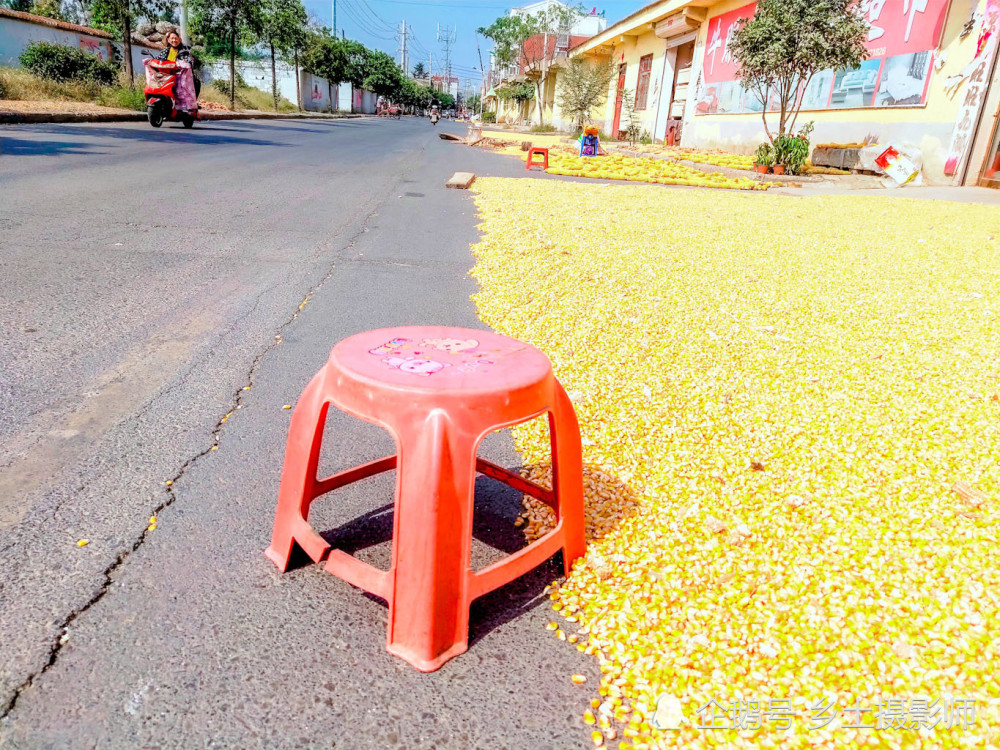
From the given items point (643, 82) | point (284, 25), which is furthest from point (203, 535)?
point (284, 25)

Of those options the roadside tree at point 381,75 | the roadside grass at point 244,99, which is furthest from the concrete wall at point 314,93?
the roadside tree at point 381,75

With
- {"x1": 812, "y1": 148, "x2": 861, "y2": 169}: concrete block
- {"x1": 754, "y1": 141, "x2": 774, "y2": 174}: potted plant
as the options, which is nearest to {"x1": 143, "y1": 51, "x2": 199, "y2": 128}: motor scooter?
{"x1": 754, "y1": 141, "x2": 774, "y2": 174}: potted plant

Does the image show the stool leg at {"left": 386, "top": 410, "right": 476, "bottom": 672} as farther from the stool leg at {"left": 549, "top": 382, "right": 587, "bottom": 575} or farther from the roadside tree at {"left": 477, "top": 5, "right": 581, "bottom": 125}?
the roadside tree at {"left": 477, "top": 5, "right": 581, "bottom": 125}

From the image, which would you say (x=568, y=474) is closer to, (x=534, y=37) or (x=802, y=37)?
(x=802, y=37)

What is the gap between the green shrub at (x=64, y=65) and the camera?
24.0 meters

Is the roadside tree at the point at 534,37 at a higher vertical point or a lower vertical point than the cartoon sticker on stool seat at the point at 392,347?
higher

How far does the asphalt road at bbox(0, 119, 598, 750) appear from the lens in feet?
4.72

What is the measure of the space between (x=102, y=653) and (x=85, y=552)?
439mm

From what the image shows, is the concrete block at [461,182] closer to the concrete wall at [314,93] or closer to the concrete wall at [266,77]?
the concrete wall at [314,93]

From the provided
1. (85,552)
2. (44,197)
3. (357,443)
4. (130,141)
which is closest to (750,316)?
(357,443)

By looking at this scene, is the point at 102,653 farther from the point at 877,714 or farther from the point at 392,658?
the point at 877,714

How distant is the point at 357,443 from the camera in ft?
8.59

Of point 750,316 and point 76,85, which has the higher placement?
point 76,85

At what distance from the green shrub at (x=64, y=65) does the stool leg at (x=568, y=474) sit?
94.5 ft
